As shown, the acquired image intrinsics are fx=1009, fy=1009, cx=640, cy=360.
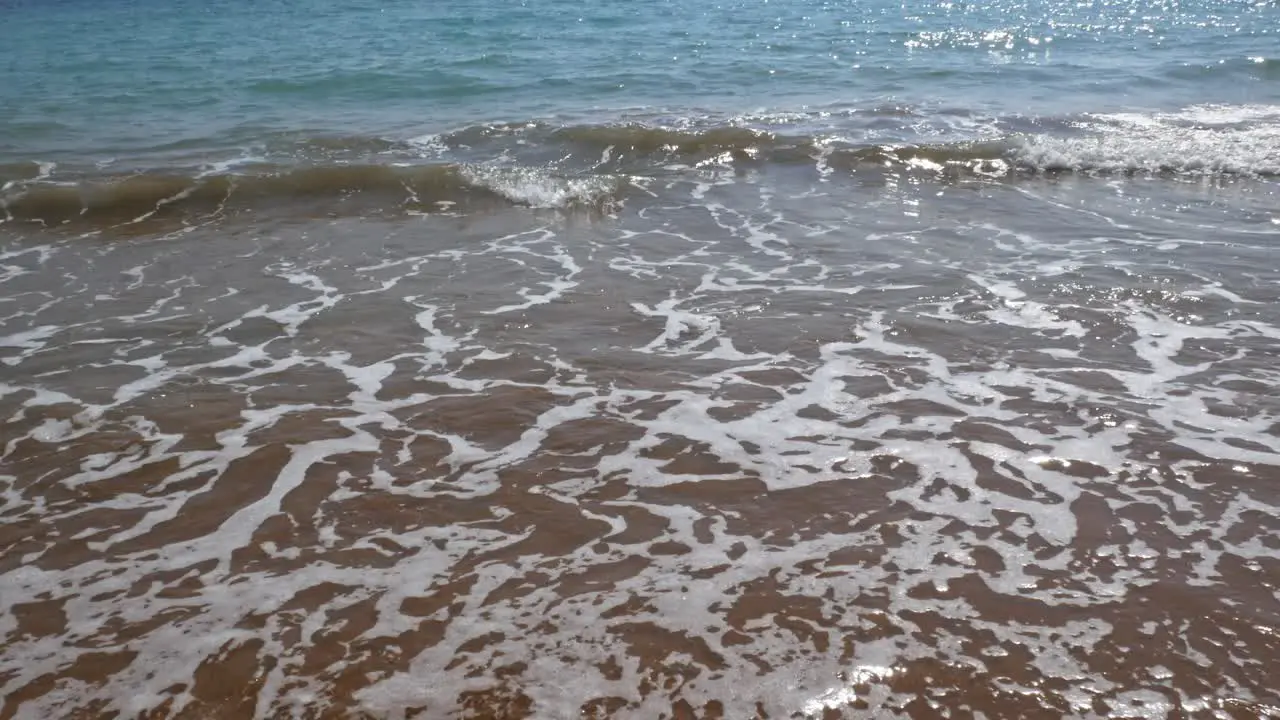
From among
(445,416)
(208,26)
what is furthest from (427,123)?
(208,26)

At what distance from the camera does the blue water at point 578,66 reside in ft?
45.9

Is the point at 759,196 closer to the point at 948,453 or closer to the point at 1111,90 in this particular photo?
the point at 948,453

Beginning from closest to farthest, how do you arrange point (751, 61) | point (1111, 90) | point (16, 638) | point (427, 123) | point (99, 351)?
point (16, 638), point (99, 351), point (427, 123), point (1111, 90), point (751, 61)

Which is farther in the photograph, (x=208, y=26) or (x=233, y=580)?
(x=208, y=26)

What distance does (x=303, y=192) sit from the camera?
10383mm

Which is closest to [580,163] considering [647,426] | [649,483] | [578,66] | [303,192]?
[303,192]

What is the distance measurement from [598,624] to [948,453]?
6.67 ft

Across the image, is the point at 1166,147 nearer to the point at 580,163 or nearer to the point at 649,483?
the point at 580,163

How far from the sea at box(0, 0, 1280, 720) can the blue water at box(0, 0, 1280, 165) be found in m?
1.45

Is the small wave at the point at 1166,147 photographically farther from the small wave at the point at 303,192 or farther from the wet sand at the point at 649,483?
the small wave at the point at 303,192

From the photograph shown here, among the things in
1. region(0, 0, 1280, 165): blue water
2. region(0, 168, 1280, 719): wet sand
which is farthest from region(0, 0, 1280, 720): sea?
region(0, 0, 1280, 165): blue water

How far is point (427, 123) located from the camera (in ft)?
45.6

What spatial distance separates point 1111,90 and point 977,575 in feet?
44.6

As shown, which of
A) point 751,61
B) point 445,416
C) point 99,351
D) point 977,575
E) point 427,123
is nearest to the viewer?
point 977,575
